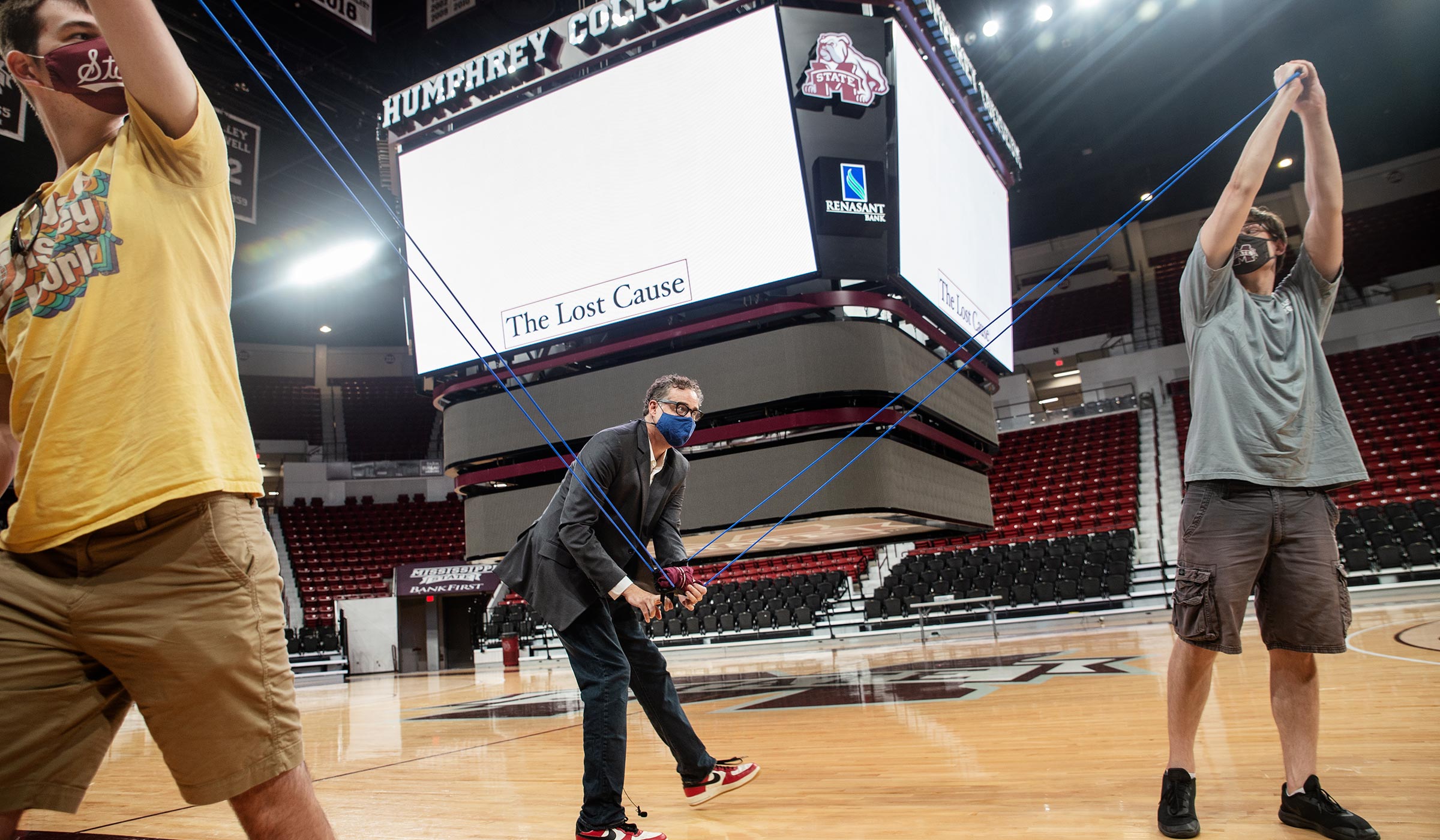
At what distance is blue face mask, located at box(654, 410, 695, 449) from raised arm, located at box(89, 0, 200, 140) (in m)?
1.61

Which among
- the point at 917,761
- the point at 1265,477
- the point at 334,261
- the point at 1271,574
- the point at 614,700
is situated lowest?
the point at 917,761

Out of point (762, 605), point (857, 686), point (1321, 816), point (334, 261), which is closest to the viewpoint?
point (1321, 816)

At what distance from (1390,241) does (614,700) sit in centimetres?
2324

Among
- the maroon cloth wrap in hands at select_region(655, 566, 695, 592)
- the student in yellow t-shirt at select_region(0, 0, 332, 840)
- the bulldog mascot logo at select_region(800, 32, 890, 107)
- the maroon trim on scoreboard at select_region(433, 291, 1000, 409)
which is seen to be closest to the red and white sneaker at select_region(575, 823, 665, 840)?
the maroon cloth wrap in hands at select_region(655, 566, 695, 592)

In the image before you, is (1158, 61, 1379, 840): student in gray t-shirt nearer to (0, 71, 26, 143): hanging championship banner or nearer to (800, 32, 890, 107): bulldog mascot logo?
(800, 32, 890, 107): bulldog mascot logo

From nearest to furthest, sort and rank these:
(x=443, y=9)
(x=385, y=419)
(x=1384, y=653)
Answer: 1. (x=1384, y=653)
2. (x=443, y=9)
3. (x=385, y=419)

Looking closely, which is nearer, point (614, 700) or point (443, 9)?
point (614, 700)

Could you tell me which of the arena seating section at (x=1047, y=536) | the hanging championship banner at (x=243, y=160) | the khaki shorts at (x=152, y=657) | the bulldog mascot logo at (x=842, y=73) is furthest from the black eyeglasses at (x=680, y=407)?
the hanging championship banner at (x=243, y=160)

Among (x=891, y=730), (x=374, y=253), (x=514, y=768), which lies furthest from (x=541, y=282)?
(x=374, y=253)

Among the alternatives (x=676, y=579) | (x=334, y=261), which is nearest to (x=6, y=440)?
(x=676, y=579)

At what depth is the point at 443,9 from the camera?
8.34 m

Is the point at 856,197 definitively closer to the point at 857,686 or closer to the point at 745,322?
the point at 745,322

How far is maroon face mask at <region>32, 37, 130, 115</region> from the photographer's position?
1272 mm

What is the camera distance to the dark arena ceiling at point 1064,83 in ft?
33.9
